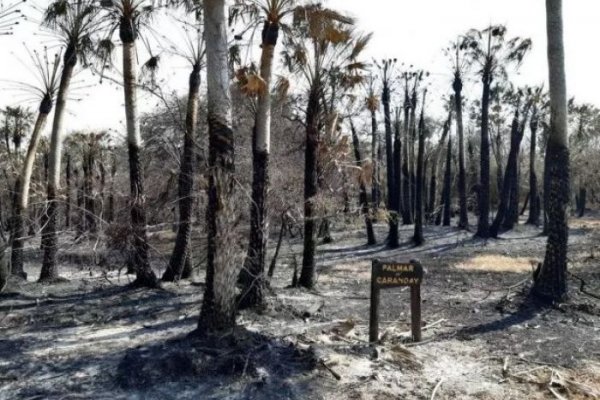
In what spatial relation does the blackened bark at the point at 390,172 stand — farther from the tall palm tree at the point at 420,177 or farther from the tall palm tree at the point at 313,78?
the tall palm tree at the point at 313,78

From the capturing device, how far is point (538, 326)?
8.76 meters

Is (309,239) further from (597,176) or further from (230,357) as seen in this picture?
(597,176)

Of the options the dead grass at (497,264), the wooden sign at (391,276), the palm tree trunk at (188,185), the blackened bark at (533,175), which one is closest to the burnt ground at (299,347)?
the wooden sign at (391,276)

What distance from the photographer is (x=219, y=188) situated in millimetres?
6859

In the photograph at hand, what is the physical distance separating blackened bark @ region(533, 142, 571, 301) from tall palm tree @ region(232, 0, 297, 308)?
539cm

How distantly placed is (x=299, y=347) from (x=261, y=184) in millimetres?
3835

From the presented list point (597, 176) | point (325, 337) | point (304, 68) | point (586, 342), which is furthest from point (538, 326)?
point (597, 176)

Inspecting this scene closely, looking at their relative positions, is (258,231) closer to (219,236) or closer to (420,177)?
(219,236)

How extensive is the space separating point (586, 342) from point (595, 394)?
2197 millimetres

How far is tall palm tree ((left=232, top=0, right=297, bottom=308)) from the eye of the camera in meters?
9.91

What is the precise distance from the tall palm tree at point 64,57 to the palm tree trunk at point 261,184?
17.1 feet

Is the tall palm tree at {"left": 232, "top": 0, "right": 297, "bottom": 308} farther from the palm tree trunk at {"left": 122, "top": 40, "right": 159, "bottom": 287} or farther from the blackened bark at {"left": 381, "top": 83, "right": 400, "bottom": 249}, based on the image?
the blackened bark at {"left": 381, "top": 83, "right": 400, "bottom": 249}

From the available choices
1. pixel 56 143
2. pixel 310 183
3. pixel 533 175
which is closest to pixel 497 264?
pixel 310 183

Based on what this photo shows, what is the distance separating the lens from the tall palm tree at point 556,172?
10047 millimetres
